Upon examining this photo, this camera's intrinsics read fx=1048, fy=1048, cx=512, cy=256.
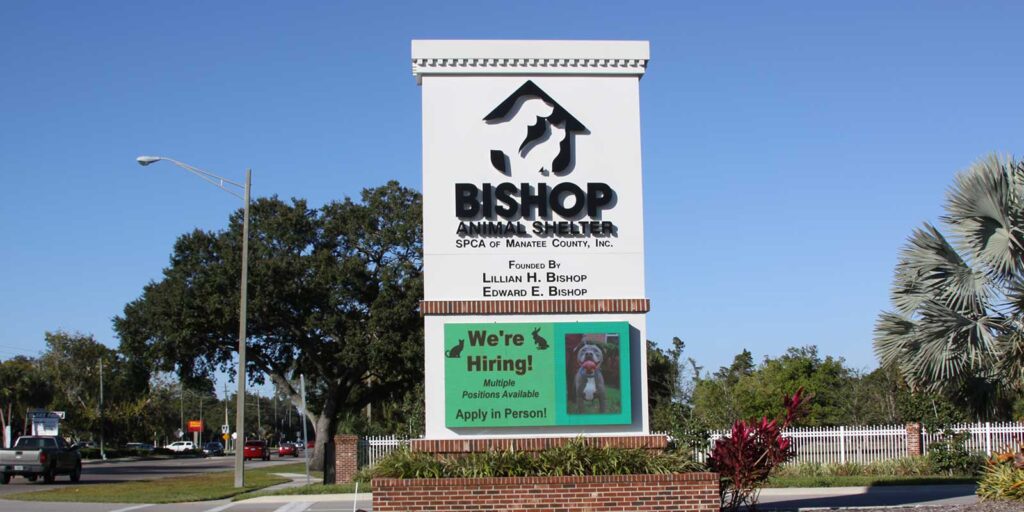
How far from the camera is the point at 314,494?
26609mm

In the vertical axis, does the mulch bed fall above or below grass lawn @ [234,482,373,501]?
above

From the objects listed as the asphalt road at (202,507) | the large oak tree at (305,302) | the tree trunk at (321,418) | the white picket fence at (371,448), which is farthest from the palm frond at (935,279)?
the tree trunk at (321,418)

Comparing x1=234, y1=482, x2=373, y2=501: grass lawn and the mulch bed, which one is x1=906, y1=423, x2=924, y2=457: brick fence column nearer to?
the mulch bed

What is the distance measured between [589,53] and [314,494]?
15.0 metres

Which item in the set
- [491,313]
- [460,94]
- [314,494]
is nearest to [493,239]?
[491,313]

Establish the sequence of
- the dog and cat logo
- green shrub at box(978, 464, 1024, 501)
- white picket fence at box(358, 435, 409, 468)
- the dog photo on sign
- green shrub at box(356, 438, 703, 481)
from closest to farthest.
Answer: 1. green shrub at box(356, 438, 703, 481)
2. the dog photo on sign
3. the dog and cat logo
4. green shrub at box(978, 464, 1024, 501)
5. white picket fence at box(358, 435, 409, 468)

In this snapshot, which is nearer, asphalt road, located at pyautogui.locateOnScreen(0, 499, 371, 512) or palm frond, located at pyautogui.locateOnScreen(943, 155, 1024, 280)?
palm frond, located at pyautogui.locateOnScreen(943, 155, 1024, 280)

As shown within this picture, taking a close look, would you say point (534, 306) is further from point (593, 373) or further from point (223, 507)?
point (223, 507)

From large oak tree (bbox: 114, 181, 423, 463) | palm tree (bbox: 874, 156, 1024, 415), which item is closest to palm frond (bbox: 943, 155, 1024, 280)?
palm tree (bbox: 874, 156, 1024, 415)

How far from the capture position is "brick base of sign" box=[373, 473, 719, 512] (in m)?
14.3

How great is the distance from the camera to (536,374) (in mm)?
15609

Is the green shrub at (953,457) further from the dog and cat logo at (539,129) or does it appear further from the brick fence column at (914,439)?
the dog and cat logo at (539,129)

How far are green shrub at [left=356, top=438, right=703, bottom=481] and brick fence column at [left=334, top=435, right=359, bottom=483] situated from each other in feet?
52.1

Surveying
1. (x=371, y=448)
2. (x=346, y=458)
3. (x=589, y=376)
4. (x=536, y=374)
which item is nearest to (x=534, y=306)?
(x=536, y=374)
